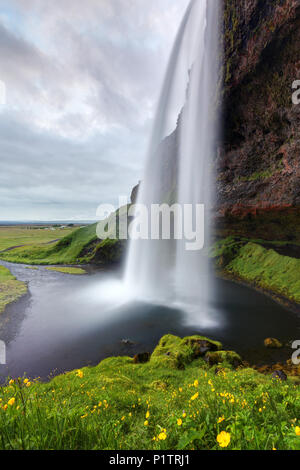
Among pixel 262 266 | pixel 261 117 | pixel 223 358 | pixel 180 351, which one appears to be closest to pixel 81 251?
pixel 262 266

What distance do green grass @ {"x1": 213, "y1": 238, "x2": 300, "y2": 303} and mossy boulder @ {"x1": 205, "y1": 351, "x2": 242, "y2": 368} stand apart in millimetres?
14723

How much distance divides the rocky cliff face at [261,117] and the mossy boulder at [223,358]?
55.0 feet

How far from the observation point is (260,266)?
103 feet

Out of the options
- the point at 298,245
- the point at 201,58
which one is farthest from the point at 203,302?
the point at 201,58

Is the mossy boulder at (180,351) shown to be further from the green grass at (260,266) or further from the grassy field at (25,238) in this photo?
the grassy field at (25,238)

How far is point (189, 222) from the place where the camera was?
120ft

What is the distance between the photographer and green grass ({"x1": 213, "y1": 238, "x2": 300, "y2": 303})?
80.8 ft

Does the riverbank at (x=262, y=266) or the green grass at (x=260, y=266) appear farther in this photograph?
the green grass at (x=260, y=266)

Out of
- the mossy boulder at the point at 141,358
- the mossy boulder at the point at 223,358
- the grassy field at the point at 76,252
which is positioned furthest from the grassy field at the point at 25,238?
the mossy boulder at the point at 223,358

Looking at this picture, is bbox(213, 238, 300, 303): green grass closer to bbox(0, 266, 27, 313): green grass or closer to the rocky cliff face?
the rocky cliff face

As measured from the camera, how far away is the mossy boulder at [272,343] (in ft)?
42.3

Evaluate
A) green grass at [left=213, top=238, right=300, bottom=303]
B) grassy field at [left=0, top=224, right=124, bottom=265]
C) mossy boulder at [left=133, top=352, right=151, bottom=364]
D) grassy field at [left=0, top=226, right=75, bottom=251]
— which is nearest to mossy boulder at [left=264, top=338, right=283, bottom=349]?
mossy boulder at [left=133, top=352, right=151, bottom=364]
